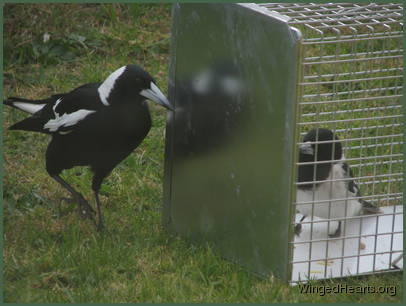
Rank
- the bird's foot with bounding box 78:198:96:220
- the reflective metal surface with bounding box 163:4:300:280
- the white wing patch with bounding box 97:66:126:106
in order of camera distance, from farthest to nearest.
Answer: the bird's foot with bounding box 78:198:96:220 → the white wing patch with bounding box 97:66:126:106 → the reflective metal surface with bounding box 163:4:300:280

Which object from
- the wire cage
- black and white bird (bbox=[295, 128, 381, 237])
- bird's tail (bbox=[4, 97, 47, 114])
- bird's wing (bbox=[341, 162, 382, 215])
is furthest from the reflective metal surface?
bird's tail (bbox=[4, 97, 47, 114])

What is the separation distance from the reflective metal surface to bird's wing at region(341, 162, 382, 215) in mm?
530

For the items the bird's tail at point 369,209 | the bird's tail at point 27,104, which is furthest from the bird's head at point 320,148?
the bird's tail at point 27,104

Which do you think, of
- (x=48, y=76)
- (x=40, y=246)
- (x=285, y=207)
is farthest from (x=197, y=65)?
(x=48, y=76)

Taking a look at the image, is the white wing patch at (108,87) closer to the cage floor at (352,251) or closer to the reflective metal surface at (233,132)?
the reflective metal surface at (233,132)

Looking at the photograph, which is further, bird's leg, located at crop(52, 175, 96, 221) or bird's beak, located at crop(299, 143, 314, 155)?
bird's leg, located at crop(52, 175, 96, 221)

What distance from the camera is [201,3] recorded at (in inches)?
145

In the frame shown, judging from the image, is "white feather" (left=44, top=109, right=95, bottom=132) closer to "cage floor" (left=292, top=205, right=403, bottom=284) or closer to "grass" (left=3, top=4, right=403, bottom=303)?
"grass" (left=3, top=4, right=403, bottom=303)

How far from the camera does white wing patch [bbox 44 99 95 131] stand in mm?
3855

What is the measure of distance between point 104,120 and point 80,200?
51cm

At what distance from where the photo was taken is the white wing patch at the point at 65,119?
12.6 feet

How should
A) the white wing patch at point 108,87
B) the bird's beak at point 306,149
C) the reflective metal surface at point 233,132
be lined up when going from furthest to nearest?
1. the white wing patch at point 108,87
2. the bird's beak at point 306,149
3. the reflective metal surface at point 233,132

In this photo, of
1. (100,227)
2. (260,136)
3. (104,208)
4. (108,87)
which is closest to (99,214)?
(100,227)

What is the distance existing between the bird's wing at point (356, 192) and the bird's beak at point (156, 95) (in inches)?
32.2
